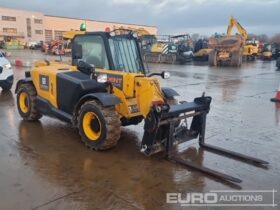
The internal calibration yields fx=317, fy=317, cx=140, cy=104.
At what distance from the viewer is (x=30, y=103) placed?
22.0 feet

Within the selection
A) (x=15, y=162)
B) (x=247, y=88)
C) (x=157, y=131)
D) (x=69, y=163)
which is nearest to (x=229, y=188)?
(x=157, y=131)

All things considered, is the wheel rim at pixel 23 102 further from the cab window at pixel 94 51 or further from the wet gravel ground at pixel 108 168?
the cab window at pixel 94 51

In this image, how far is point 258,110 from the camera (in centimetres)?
895

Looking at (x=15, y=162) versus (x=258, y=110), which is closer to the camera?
(x=15, y=162)

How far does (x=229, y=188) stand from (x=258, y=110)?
17.6ft

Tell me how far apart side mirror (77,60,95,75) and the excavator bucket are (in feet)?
4.98

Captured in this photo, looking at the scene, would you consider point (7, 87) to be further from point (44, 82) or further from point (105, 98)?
point (105, 98)

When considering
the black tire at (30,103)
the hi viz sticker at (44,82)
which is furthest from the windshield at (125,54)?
the black tire at (30,103)

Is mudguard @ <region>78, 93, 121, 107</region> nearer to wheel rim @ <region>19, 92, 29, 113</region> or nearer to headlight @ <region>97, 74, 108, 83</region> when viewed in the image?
headlight @ <region>97, 74, 108, 83</region>

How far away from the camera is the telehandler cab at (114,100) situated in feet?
16.2

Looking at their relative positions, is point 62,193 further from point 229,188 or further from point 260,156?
point 260,156

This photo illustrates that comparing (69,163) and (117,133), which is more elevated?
(117,133)

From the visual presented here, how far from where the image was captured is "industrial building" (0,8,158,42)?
275 ft

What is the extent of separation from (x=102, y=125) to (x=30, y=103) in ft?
7.95
